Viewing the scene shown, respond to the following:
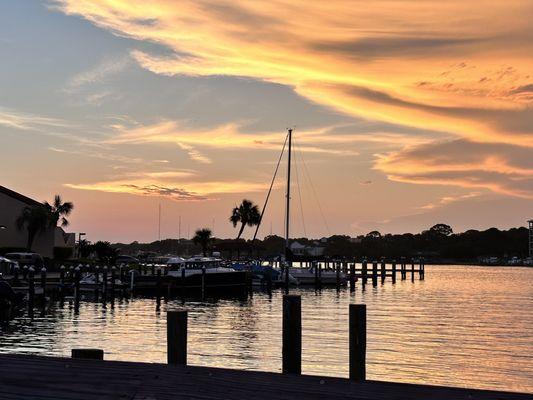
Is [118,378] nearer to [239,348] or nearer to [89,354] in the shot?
[89,354]

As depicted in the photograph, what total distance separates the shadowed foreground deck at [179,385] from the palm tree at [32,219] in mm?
87447

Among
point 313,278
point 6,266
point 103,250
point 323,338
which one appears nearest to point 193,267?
point 6,266

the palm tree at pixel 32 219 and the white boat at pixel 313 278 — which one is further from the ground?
the palm tree at pixel 32 219

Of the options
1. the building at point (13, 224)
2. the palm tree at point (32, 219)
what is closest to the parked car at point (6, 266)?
the building at point (13, 224)

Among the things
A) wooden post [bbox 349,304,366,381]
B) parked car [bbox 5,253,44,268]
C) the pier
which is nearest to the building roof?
parked car [bbox 5,253,44,268]

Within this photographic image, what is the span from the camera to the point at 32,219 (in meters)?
89.9

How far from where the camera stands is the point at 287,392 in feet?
20.5

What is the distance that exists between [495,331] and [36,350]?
2572cm

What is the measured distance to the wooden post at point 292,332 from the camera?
34.4ft

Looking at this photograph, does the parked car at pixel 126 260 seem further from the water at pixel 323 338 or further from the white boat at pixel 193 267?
the water at pixel 323 338

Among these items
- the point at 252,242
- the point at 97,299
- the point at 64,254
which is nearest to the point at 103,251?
the point at 64,254

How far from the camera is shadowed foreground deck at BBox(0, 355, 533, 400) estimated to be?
6156 millimetres

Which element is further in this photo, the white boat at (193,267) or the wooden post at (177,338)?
the white boat at (193,267)

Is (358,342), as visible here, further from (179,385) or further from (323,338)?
(323,338)
